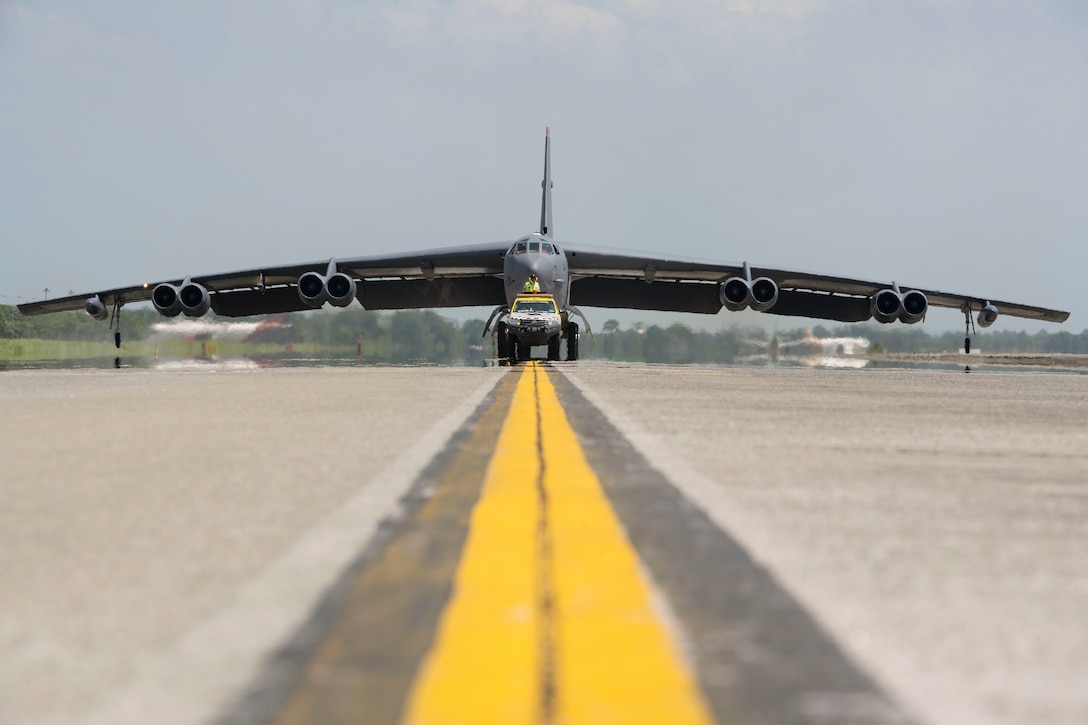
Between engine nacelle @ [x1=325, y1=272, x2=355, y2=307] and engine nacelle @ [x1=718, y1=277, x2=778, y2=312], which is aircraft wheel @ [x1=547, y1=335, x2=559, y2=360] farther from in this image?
engine nacelle @ [x1=325, y1=272, x2=355, y2=307]

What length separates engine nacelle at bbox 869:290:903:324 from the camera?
2869 centimetres

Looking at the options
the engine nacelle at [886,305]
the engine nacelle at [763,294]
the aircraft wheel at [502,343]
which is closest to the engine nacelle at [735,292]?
the engine nacelle at [763,294]

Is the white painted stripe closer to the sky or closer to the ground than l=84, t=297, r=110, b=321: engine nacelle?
closer to the ground

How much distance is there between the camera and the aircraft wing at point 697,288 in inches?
1209

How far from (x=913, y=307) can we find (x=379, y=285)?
17.7m

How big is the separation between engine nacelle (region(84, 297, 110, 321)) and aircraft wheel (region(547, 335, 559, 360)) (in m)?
12.4

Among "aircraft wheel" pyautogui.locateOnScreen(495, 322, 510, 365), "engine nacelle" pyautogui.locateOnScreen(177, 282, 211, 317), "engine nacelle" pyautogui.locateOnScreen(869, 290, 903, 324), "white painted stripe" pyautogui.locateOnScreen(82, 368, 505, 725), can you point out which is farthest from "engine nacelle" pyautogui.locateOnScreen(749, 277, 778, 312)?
"white painted stripe" pyautogui.locateOnScreen(82, 368, 505, 725)

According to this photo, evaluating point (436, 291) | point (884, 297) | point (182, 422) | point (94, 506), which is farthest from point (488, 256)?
point (94, 506)

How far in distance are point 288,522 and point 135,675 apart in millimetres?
1578

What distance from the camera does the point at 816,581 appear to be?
2727 mm

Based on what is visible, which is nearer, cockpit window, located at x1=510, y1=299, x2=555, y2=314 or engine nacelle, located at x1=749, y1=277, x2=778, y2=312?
cockpit window, located at x1=510, y1=299, x2=555, y2=314

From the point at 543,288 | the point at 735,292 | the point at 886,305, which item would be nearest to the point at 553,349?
the point at 543,288

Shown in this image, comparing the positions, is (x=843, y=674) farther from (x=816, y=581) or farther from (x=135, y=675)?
(x=135, y=675)

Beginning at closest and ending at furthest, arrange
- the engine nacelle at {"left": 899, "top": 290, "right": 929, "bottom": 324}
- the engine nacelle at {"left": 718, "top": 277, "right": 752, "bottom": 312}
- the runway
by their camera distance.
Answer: the runway → the engine nacelle at {"left": 718, "top": 277, "right": 752, "bottom": 312} → the engine nacelle at {"left": 899, "top": 290, "right": 929, "bottom": 324}
